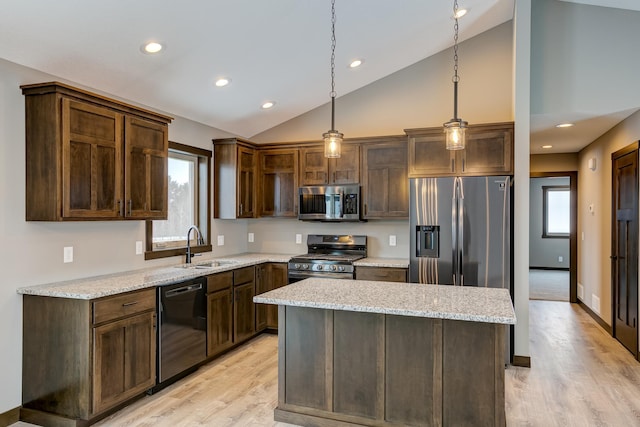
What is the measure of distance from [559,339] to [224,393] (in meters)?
3.83

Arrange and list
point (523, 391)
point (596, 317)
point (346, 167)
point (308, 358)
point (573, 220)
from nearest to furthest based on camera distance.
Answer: point (308, 358)
point (523, 391)
point (346, 167)
point (596, 317)
point (573, 220)

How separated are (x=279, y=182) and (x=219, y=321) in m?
1.94

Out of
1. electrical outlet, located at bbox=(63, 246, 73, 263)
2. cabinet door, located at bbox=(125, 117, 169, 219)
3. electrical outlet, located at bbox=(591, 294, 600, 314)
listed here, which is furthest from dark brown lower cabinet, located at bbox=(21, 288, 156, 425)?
electrical outlet, located at bbox=(591, 294, 600, 314)

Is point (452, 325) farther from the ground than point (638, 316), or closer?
farther from the ground

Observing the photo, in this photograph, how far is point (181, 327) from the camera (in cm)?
371

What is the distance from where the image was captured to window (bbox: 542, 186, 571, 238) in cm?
1093

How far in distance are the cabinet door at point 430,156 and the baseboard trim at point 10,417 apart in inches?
151

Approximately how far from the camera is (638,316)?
4.23 m

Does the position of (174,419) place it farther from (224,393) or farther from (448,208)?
(448,208)

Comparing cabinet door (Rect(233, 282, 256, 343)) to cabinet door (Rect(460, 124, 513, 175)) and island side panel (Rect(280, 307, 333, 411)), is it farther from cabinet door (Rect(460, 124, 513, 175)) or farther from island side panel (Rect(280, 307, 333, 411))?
cabinet door (Rect(460, 124, 513, 175))

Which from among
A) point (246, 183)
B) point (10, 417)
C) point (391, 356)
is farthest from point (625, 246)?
point (10, 417)

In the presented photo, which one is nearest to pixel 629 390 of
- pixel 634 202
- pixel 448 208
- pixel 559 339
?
pixel 559 339

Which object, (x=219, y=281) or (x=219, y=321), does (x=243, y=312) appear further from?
(x=219, y=281)

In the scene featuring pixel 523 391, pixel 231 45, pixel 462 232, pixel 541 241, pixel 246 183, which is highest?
pixel 231 45
